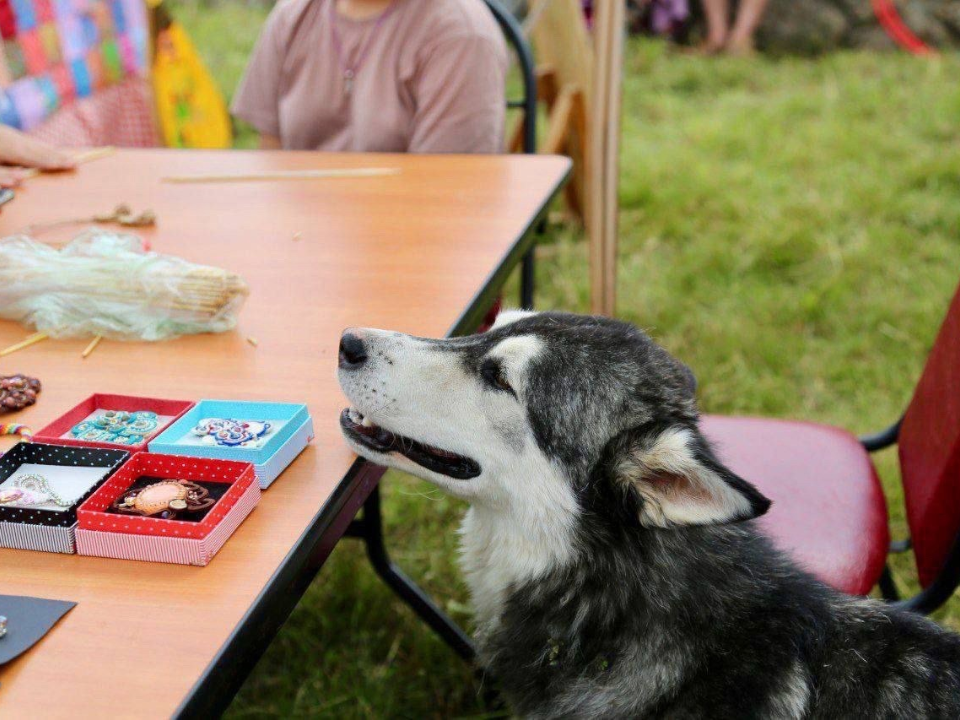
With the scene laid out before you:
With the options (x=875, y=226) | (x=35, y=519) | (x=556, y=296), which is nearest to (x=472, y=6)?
(x=556, y=296)

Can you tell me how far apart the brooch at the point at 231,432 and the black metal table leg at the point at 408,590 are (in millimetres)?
1044

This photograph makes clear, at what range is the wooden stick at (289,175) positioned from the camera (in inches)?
101

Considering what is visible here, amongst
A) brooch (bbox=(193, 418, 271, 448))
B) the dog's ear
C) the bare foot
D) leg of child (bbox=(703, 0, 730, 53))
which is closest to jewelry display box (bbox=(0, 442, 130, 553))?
brooch (bbox=(193, 418, 271, 448))

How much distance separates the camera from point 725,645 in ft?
4.65

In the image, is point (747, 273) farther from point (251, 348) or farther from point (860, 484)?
point (251, 348)

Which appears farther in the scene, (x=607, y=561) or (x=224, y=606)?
(x=607, y=561)

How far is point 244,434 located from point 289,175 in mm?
1469

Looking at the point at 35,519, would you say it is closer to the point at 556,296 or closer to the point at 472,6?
the point at 472,6

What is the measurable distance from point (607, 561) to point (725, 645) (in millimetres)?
225

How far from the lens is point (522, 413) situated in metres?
1.50

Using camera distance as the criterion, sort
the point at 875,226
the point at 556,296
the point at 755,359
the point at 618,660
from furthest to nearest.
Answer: the point at 875,226 < the point at 556,296 < the point at 755,359 < the point at 618,660

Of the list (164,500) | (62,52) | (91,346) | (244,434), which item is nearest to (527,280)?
(91,346)

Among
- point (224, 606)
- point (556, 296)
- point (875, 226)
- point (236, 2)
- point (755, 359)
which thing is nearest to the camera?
point (224, 606)

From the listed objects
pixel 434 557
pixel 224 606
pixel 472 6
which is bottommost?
pixel 434 557
